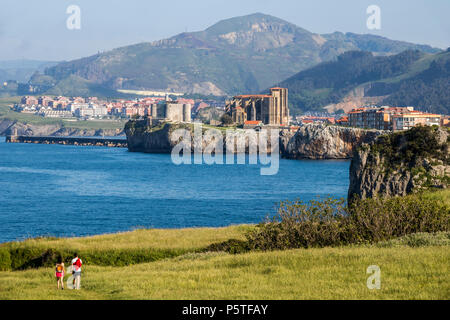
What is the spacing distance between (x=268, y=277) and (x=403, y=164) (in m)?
28.0

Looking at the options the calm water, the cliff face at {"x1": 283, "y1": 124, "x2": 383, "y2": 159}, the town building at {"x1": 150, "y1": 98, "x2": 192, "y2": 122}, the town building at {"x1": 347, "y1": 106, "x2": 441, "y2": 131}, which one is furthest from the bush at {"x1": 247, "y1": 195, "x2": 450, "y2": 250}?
the town building at {"x1": 150, "y1": 98, "x2": 192, "y2": 122}

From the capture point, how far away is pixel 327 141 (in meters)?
123

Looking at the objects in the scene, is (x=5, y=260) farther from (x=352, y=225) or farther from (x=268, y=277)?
(x=352, y=225)

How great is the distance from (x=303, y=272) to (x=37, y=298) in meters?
6.61

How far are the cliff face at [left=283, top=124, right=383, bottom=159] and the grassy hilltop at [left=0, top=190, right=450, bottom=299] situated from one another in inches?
3951

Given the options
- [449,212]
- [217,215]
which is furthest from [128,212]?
[449,212]

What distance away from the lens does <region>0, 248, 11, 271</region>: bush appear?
70.9 feet

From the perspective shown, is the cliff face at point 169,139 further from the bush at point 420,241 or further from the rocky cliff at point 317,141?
the bush at point 420,241

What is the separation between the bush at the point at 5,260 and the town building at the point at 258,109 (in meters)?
142

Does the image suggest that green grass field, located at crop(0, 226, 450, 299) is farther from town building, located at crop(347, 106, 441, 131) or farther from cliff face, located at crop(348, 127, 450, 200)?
town building, located at crop(347, 106, 441, 131)

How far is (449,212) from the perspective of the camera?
23.6 m

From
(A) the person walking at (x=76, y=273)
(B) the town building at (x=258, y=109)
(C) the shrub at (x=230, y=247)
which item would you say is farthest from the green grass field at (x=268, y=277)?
(B) the town building at (x=258, y=109)

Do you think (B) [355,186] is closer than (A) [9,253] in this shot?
No

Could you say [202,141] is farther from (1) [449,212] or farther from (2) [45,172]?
(1) [449,212]
